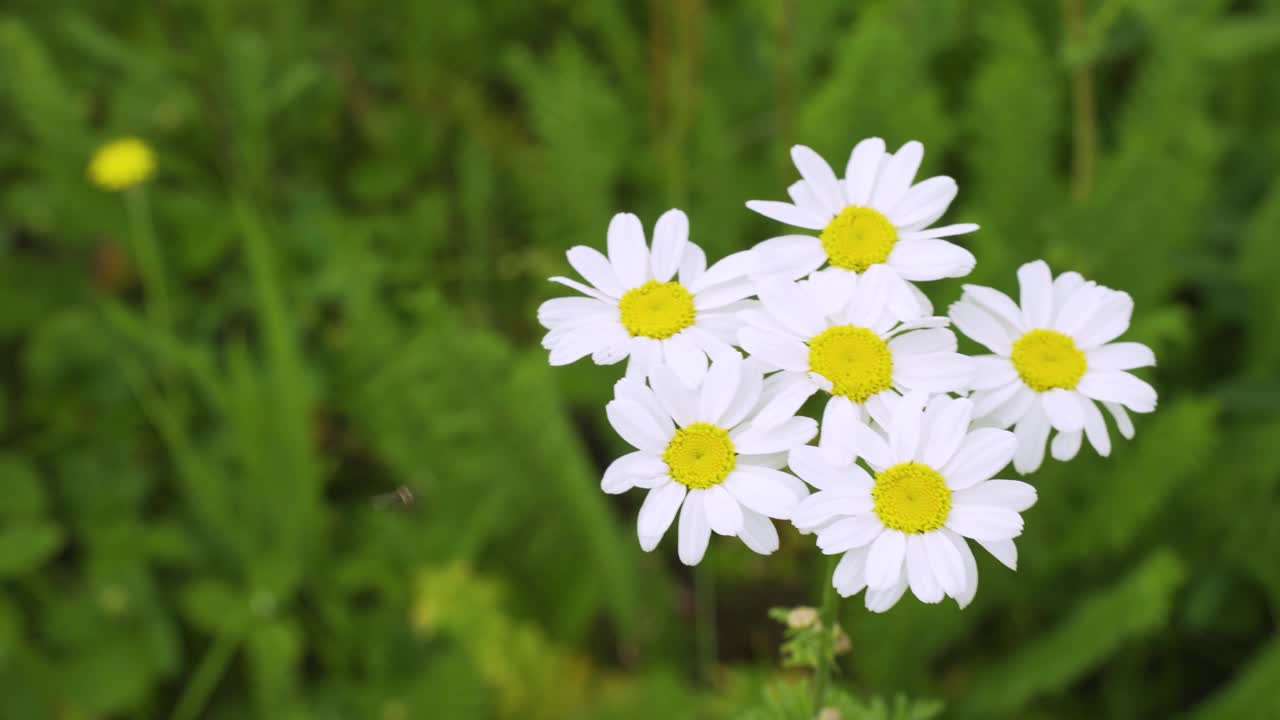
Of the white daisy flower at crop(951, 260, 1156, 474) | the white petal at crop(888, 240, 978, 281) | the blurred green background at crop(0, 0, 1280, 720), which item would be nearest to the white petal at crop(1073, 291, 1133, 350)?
the white daisy flower at crop(951, 260, 1156, 474)

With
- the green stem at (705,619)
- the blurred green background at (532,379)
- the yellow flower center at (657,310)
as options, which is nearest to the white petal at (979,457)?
the yellow flower center at (657,310)

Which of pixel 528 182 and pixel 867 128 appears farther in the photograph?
pixel 528 182

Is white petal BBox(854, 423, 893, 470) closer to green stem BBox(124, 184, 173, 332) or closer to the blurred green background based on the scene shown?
the blurred green background

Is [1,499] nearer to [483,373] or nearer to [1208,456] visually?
[483,373]

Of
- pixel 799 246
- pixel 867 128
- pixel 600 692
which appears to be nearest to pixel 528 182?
pixel 867 128

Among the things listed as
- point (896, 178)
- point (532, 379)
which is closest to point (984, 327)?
point (896, 178)

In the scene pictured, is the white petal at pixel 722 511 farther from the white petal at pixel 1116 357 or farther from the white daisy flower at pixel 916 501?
the white petal at pixel 1116 357
